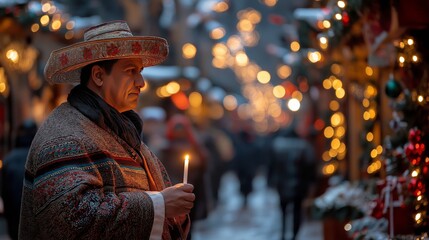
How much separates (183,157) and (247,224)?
269 inches

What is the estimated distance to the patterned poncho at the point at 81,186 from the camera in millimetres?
5043

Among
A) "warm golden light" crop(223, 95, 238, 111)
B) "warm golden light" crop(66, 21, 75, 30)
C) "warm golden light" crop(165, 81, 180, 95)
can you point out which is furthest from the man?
"warm golden light" crop(223, 95, 238, 111)

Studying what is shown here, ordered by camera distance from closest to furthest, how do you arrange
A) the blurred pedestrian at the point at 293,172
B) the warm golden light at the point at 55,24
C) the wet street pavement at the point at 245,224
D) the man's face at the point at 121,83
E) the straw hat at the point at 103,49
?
the straw hat at the point at 103,49 → the man's face at the point at 121,83 → the blurred pedestrian at the point at 293,172 → the warm golden light at the point at 55,24 → the wet street pavement at the point at 245,224

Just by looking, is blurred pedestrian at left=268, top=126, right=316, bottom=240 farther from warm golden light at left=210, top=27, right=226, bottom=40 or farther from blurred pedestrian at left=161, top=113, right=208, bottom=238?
warm golden light at left=210, top=27, right=226, bottom=40

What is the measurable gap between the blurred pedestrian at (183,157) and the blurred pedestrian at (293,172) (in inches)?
53.7

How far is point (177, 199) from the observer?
5.36 meters

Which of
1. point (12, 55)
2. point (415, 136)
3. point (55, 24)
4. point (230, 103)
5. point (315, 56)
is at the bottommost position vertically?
point (415, 136)

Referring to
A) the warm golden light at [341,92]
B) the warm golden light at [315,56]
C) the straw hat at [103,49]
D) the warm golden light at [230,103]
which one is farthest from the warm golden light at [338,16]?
the warm golden light at [230,103]

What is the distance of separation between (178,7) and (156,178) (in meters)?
31.0

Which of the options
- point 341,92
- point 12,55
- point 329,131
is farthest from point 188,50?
point 341,92

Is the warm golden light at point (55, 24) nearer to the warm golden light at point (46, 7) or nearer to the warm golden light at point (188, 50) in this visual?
the warm golden light at point (46, 7)

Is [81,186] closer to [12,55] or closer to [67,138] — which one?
[67,138]

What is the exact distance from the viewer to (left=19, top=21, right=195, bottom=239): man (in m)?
5.07

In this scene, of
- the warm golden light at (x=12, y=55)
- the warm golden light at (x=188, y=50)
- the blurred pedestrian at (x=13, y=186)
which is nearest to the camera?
the blurred pedestrian at (x=13, y=186)
